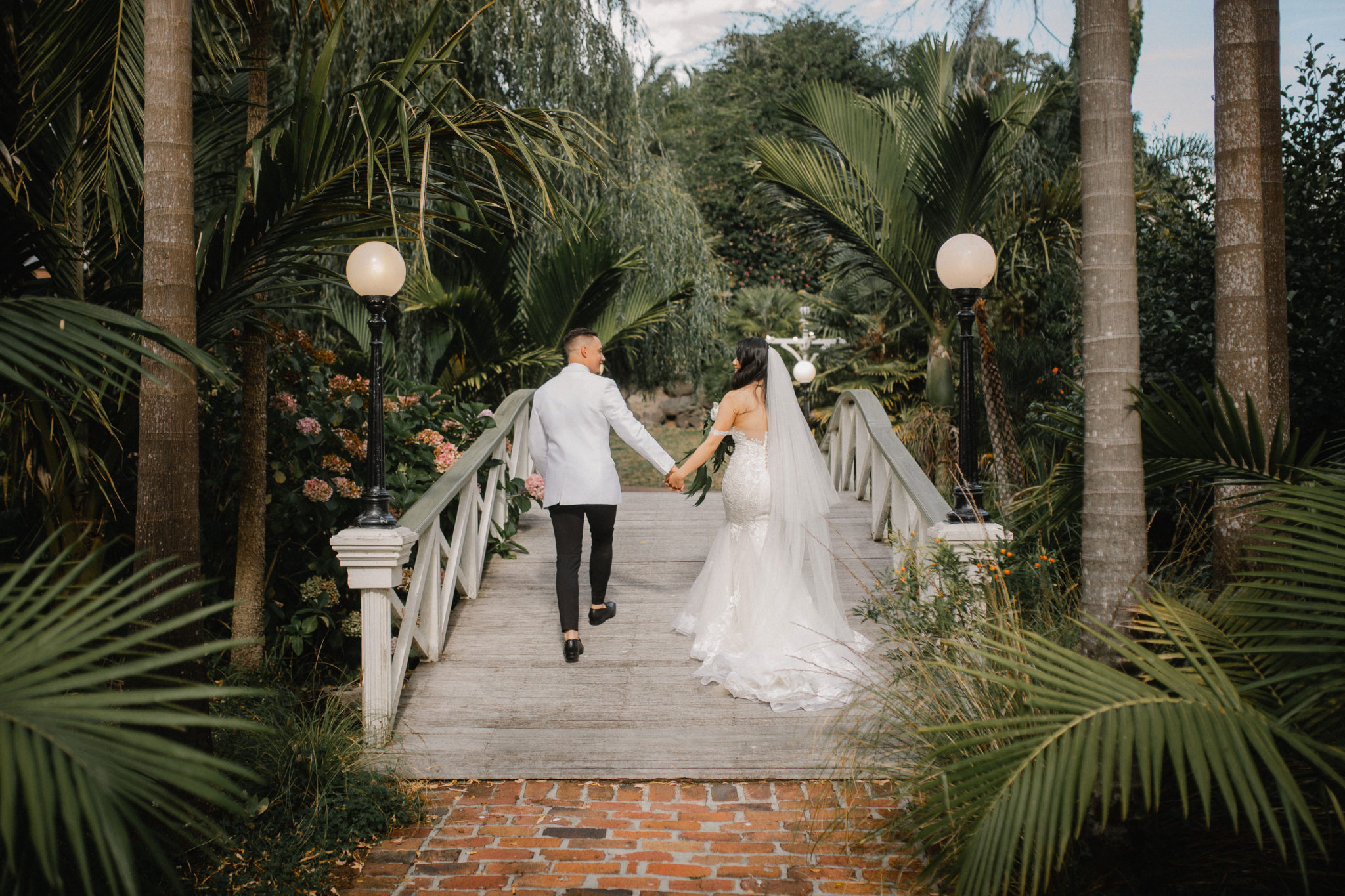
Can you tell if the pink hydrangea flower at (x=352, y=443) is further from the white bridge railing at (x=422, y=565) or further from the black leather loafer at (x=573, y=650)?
the black leather loafer at (x=573, y=650)

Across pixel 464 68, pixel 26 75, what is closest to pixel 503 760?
pixel 26 75

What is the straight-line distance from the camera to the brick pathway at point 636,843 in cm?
331

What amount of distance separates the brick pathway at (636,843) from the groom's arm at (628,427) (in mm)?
1977

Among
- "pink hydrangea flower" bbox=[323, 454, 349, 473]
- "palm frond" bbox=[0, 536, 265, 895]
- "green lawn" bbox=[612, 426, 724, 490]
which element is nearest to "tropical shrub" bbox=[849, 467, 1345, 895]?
"palm frond" bbox=[0, 536, 265, 895]

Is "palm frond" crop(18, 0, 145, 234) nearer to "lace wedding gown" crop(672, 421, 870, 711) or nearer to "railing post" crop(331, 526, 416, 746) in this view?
"railing post" crop(331, 526, 416, 746)

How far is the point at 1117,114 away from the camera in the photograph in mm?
3170

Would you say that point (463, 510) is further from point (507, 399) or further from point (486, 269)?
point (486, 269)

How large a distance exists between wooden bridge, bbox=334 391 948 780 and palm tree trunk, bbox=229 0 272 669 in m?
0.76

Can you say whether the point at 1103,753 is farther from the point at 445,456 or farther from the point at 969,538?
the point at 445,456

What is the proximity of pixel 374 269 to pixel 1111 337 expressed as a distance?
363cm

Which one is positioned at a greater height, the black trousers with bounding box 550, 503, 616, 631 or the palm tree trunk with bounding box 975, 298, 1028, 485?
the palm tree trunk with bounding box 975, 298, 1028, 485

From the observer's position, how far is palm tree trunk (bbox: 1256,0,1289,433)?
14.3ft

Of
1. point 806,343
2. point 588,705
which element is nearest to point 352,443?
point 588,705

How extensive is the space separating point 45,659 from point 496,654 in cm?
371
